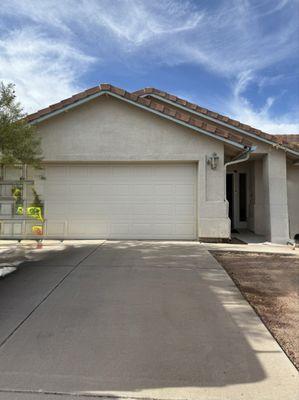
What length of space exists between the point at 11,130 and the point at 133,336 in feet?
17.3

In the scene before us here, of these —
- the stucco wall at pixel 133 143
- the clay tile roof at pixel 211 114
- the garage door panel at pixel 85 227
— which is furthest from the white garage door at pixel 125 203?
the clay tile roof at pixel 211 114

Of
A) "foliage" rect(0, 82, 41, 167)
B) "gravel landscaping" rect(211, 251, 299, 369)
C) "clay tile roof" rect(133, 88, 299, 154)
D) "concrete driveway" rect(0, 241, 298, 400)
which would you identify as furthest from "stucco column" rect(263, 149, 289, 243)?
"foliage" rect(0, 82, 41, 167)

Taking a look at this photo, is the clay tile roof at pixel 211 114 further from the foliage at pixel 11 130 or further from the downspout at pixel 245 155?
the foliage at pixel 11 130

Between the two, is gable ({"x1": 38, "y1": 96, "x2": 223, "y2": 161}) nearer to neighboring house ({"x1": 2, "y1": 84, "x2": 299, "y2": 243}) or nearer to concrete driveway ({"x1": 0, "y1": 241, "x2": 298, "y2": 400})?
neighboring house ({"x1": 2, "y1": 84, "x2": 299, "y2": 243})

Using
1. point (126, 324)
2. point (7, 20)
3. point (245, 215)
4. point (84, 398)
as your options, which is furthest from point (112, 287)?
point (245, 215)

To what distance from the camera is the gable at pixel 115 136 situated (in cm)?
1045

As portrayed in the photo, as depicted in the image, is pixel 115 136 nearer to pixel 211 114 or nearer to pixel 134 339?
pixel 211 114

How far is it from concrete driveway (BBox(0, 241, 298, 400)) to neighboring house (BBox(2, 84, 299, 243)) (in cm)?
404

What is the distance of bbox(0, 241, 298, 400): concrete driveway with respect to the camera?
2895 mm

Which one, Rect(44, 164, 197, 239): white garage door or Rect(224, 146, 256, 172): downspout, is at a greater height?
Rect(224, 146, 256, 172): downspout

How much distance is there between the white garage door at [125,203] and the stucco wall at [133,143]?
1.31 feet

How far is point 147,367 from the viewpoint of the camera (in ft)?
10.5

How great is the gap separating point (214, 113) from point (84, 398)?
10.6m

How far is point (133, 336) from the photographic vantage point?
3836 millimetres
